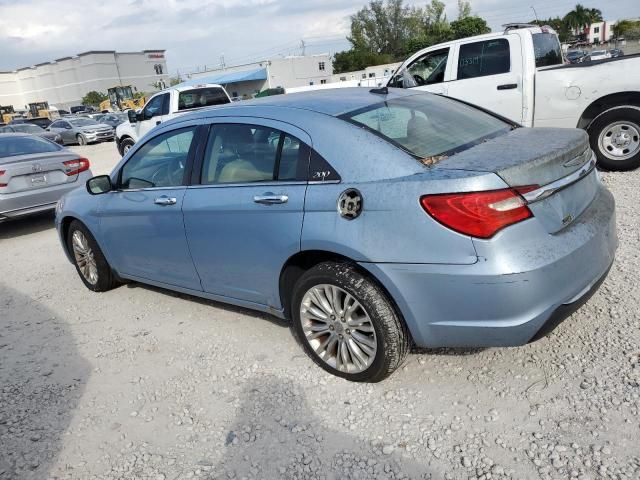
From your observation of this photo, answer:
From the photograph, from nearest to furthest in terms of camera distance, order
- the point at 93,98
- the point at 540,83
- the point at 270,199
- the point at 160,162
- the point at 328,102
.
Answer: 1. the point at 270,199
2. the point at 328,102
3. the point at 160,162
4. the point at 540,83
5. the point at 93,98

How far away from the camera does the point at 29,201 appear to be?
763 cm

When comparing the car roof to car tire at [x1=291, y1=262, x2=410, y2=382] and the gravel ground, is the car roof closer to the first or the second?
car tire at [x1=291, y1=262, x2=410, y2=382]

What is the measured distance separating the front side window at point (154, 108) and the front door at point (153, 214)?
377 inches

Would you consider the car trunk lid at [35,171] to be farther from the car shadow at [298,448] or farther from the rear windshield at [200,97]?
the car shadow at [298,448]

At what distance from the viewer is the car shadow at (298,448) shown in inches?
98.0

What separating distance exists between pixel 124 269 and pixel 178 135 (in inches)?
53.3

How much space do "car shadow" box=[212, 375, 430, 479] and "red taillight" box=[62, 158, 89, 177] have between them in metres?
6.39

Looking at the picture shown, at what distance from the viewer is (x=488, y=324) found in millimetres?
2586

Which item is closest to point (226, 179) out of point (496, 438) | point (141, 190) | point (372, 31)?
point (141, 190)

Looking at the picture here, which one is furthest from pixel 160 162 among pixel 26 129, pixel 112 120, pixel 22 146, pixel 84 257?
pixel 112 120

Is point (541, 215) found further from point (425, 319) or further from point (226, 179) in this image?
point (226, 179)

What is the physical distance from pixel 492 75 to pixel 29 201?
271 inches

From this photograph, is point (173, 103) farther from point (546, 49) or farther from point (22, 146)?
point (546, 49)

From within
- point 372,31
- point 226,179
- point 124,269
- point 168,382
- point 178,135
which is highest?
point 372,31
